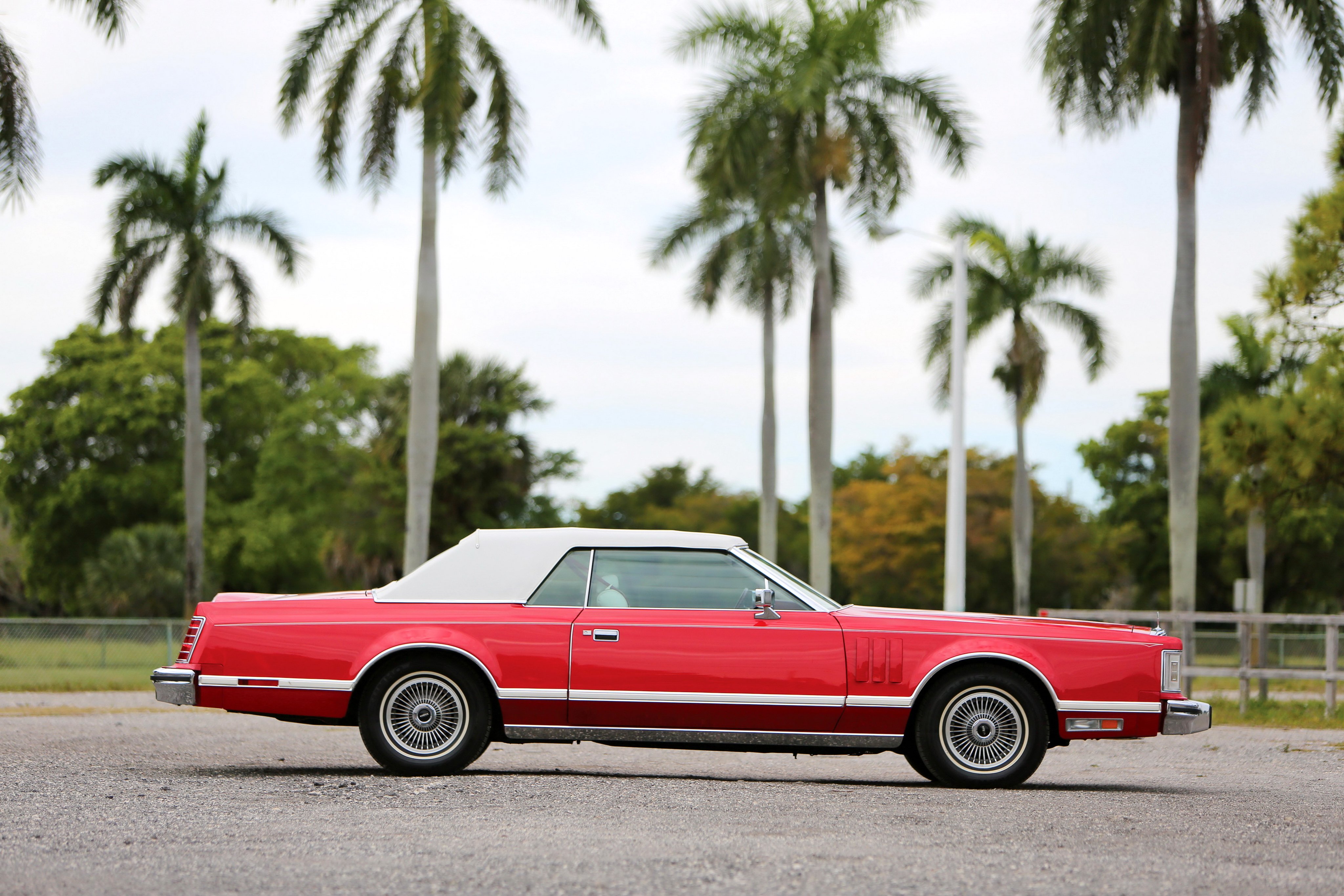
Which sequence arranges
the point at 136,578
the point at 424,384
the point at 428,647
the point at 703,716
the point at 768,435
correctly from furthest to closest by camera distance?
1. the point at 136,578
2. the point at 768,435
3. the point at 424,384
4. the point at 428,647
5. the point at 703,716

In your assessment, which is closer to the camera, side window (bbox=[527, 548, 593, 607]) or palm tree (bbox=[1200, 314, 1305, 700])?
side window (bbox=[527, 548, 593, 607])

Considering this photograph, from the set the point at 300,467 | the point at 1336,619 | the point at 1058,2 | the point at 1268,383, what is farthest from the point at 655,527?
the point at 1336,619

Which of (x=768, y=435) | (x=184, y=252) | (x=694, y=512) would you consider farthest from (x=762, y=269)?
(x=694, y=512)

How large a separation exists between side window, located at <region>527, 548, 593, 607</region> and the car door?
0.43ft

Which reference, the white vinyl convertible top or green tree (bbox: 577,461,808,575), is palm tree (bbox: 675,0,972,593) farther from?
green tree (bbox: 577,461,808,575)

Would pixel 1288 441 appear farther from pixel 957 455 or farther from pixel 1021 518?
pixel 1021 518

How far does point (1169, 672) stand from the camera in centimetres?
896

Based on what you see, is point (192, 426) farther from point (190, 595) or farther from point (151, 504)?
point (151, 504)

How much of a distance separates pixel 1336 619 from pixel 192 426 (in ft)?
90.6

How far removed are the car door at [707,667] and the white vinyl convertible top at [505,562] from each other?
408 mm

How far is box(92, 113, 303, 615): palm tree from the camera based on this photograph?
35.4 m

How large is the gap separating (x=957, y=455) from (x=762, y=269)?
1655 centimetres

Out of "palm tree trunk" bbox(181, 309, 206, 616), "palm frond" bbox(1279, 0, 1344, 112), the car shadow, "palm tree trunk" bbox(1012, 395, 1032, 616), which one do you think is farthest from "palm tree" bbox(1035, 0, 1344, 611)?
"palm tree trunk" bbox(181, 309, 206, 616)

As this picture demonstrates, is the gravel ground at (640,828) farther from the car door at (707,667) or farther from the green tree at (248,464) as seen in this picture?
the green tree at (248,464)
